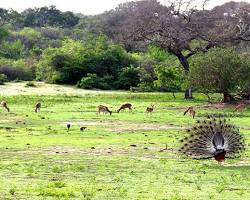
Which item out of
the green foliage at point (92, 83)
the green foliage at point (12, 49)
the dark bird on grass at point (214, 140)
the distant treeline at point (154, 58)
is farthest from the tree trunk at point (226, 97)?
the green foliage at point (12, 49)

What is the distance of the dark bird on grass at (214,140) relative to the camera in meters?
16.1

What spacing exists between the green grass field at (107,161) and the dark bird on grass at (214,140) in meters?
0.36

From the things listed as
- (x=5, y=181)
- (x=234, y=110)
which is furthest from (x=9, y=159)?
(x=234, y=110)

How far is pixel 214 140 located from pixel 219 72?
23.3m

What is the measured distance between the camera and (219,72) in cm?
3891

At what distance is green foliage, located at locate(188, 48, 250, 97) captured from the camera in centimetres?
3884

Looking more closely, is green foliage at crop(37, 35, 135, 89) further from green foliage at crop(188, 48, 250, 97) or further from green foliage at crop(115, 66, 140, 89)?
green foliage at crop(188, 48, 250, 97)

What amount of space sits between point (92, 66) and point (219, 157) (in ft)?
144

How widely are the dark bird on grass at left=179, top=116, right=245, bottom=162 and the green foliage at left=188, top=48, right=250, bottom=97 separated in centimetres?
2256

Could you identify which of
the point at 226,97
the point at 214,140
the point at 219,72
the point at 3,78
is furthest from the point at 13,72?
the point at 214,140

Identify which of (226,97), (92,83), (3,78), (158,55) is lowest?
(226,97)

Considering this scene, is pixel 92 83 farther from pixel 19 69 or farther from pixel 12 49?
pixel 12 49

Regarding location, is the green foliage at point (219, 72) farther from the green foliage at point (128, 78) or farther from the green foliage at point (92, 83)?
the green foliage at point (128, 78)

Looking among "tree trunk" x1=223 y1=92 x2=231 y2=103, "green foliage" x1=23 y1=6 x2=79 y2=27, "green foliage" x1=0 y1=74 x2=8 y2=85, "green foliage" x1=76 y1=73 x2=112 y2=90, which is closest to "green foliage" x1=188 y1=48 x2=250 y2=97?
"tree trunk" x1=223 y1=92 x2=231 y2=103
